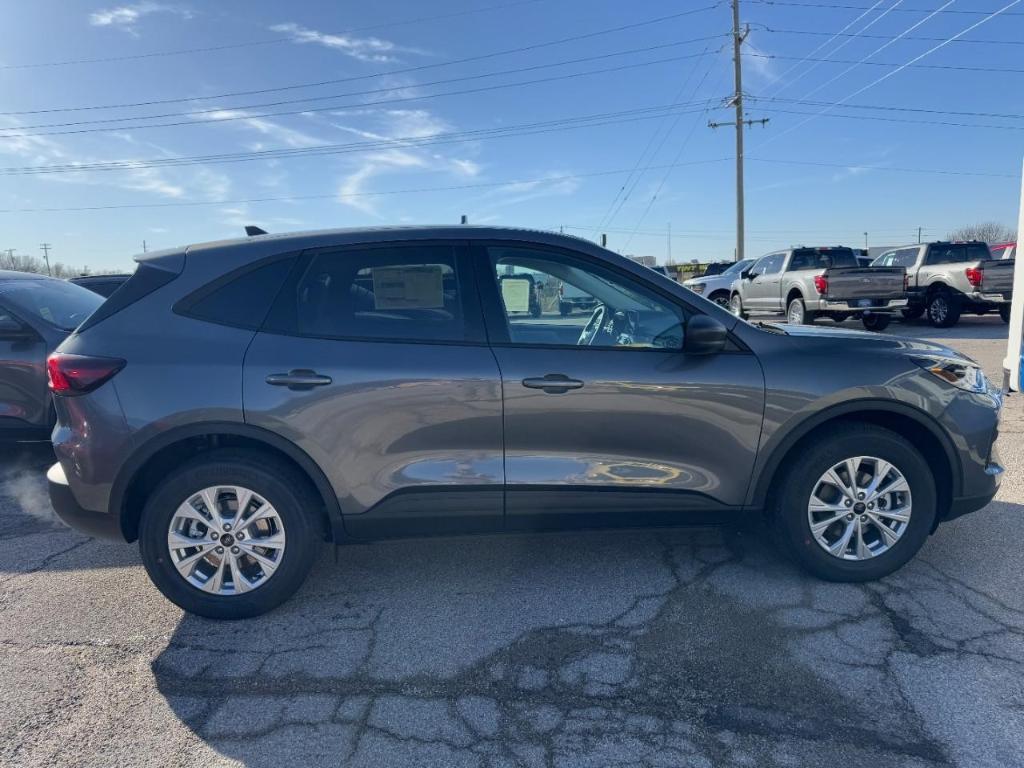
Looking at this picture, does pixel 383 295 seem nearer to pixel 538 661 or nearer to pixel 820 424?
pixel 538 661

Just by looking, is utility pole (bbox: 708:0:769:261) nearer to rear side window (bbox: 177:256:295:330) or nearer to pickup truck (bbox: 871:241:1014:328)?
pickup truck (bbox: 871:241:1014:328)

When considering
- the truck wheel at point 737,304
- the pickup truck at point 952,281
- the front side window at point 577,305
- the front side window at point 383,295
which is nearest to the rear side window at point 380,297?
the front side window at point 383,295

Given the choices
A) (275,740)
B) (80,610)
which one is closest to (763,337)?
Result: (275,740)

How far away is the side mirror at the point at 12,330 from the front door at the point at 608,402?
4.31 m

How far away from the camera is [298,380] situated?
3062 mm

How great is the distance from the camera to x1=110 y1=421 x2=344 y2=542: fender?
307 centimetres

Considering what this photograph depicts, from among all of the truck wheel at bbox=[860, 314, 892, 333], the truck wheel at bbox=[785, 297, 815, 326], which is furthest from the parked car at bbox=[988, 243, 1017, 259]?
the truck wheel at bbox=[785, 297, 815, 326]

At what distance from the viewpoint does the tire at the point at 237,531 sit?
3.12 m

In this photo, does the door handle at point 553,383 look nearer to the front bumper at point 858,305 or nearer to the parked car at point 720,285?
the front bumper at point 858,305

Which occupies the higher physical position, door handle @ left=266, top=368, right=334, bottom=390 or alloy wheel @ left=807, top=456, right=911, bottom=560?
door handle @ left=266, top=368, right=334, bottom=390

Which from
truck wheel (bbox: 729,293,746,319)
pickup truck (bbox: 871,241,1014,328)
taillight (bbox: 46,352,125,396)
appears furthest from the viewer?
truck wheel (bbox: 729,293,746,319)

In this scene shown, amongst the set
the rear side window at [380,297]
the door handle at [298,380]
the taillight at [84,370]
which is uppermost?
the rear side window at [380,297]

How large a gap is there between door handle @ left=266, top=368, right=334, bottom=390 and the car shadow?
1.14 m

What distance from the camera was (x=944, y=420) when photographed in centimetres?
335
